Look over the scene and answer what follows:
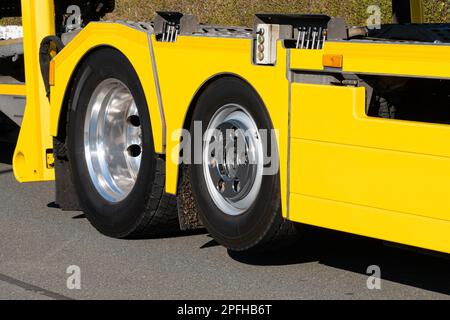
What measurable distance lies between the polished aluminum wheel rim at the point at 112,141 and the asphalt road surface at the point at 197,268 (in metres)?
0.34

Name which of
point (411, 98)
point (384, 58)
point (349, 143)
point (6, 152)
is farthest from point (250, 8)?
point (384, 58)

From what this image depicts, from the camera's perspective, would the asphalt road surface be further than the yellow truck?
Yes

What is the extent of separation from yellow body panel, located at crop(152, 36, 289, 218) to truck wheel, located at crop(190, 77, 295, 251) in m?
0.07

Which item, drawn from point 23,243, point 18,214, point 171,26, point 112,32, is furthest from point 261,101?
point 18,214

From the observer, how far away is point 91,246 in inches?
266

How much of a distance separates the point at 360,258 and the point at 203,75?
1336mm

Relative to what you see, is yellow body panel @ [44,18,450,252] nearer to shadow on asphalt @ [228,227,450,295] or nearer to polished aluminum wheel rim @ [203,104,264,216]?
polished aluminum wheel rim @ [203,104,264,216]

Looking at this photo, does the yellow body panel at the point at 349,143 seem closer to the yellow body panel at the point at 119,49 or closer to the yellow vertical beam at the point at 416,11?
the yellow body panel at the point at 119,49

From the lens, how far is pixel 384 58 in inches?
202

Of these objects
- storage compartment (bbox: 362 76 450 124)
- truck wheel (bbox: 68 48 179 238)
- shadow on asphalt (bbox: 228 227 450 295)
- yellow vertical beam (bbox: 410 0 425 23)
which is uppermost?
yellow vertical beam (bbox: 410 0 425 23)

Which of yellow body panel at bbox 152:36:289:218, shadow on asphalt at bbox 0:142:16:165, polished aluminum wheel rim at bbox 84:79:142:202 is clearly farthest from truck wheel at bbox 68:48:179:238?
shadow on asphalt at bbox 0:142:16:165

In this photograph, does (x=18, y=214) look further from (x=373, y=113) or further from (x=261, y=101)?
(x=373, y=113)

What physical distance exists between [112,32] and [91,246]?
125 centimetres

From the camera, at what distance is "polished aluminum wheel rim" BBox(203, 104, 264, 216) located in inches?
232
